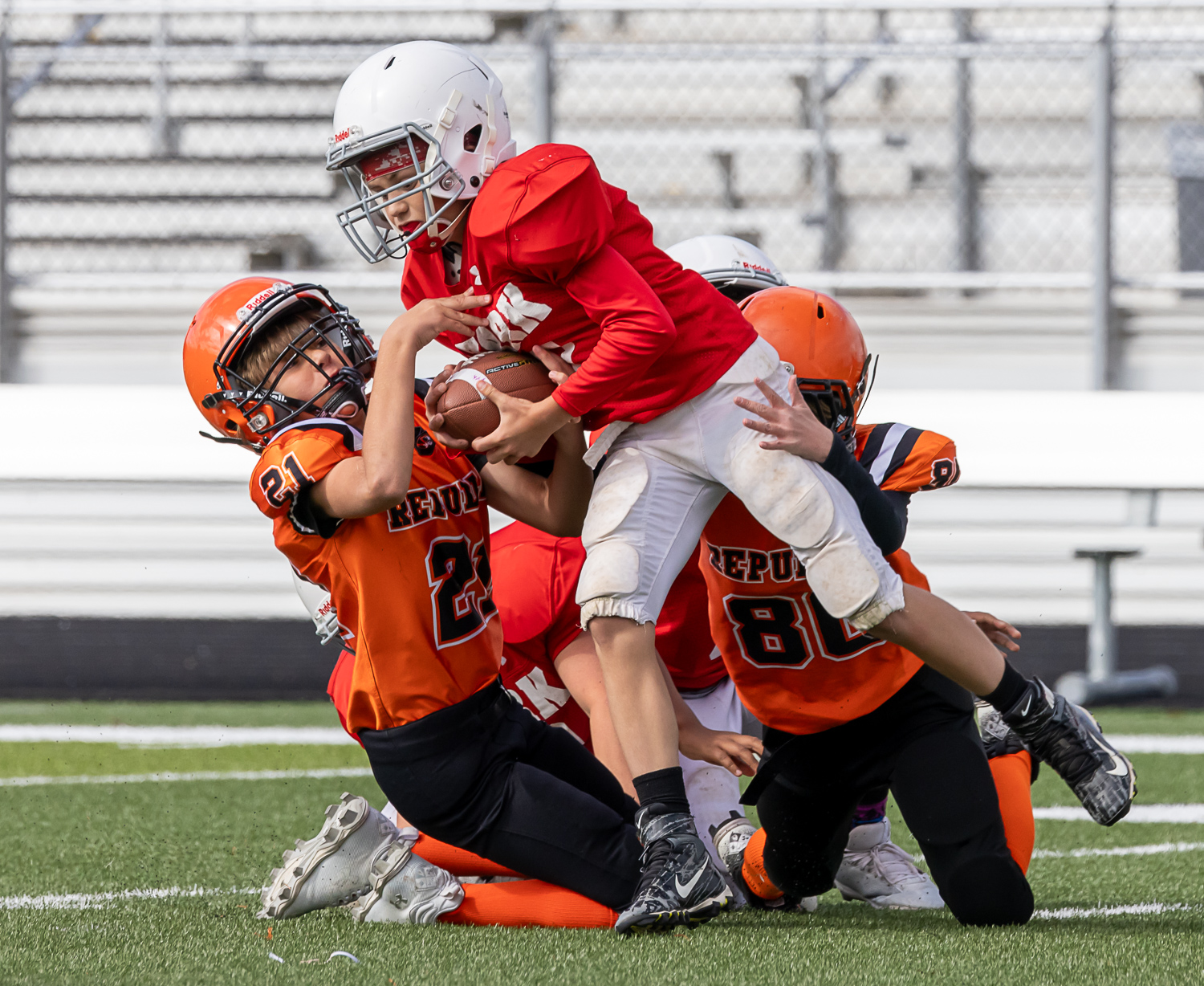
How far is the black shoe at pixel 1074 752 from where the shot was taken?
268 cm

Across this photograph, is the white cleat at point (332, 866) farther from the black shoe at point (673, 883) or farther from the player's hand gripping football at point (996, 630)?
the player's hand gripping football at point (996, 630)

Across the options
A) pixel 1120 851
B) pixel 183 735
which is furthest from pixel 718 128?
pixel 1120 851

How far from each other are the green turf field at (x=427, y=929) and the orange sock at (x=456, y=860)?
0.91ft

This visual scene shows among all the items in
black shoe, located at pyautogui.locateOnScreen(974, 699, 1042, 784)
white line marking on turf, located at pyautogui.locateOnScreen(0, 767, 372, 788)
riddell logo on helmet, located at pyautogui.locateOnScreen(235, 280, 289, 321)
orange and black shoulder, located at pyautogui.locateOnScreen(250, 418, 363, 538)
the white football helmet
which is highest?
the white football helmet

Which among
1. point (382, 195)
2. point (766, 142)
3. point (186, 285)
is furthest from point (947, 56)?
point (382, 195)

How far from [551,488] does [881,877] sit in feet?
3.59

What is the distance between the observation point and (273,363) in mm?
2758

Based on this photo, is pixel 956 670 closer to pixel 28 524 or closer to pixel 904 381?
pixel 904 381

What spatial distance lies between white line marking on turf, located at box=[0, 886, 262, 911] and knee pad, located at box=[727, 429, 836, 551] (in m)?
1.33

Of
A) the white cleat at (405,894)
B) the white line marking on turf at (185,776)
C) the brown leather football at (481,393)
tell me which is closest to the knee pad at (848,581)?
the brown leather football at (481,393)

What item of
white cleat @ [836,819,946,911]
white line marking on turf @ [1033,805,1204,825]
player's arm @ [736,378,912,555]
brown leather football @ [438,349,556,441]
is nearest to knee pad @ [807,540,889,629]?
player's arm @ [736,378,912,555]

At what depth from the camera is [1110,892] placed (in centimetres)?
299

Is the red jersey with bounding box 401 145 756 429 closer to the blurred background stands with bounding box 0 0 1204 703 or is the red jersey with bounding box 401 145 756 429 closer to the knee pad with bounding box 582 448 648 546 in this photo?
the knee pad with bounding box 582 448 648 546

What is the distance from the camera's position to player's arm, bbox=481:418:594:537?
2848mm
